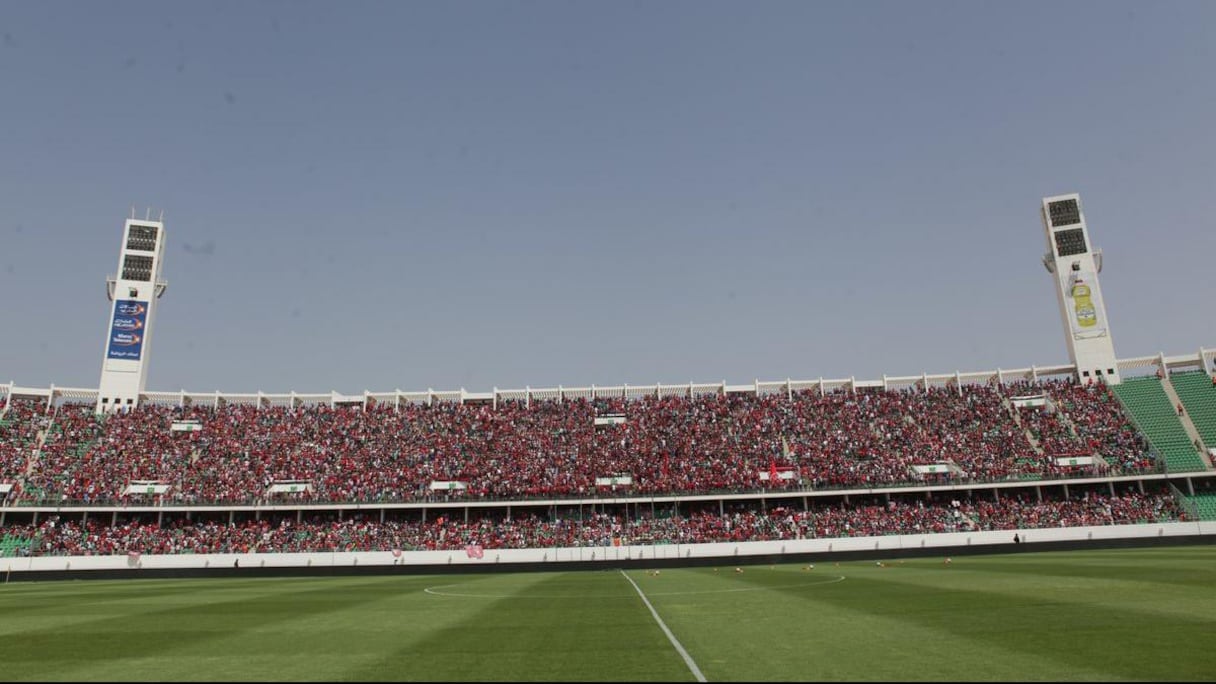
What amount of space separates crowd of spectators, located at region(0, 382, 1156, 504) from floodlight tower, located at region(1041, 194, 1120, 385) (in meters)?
4.46

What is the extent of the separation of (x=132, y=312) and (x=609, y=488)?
51.5m

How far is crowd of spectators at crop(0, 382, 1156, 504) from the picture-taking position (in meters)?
56.4

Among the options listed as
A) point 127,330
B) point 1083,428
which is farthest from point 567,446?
point 127,330

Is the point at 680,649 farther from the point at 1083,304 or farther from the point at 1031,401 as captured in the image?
the point at 1083,304

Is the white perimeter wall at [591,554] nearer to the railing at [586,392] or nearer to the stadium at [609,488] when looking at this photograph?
the stadium at [609,488]

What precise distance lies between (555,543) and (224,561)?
2066 centimetres

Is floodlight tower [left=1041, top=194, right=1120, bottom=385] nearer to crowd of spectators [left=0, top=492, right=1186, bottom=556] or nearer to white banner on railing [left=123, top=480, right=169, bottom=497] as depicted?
crowd of spectators [left=0, top=492, right=1186, bottom=556]

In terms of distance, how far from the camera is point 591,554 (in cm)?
4447

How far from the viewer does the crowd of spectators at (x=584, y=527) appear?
49.2 meters

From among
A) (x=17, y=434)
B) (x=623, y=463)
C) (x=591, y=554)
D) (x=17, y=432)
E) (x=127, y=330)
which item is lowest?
(x=591, y=554)

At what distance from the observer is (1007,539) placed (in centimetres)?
4400

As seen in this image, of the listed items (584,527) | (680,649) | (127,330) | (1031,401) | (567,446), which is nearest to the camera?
(680,649)

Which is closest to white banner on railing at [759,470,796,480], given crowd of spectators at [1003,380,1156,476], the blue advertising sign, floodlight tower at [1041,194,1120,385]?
crowd of spectators at [1003,380,1156,476]

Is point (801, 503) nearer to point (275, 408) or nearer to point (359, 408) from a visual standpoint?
point (359, 408)
